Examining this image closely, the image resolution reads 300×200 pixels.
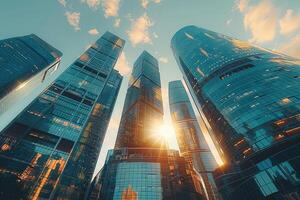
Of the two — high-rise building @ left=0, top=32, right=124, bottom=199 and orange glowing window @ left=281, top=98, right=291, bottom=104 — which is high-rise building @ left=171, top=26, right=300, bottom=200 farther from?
high-rise building @ left=0, top=32, right=124, bottom=199

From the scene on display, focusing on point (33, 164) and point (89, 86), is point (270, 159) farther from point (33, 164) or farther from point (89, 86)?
point (89, 86)

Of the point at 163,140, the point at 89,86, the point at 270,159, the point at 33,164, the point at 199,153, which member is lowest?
the point at 270,159

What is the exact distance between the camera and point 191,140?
5659 inches

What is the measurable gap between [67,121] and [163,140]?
50.7 metres

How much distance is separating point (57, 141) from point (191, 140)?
335ft

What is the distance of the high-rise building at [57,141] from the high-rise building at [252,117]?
2076 inches

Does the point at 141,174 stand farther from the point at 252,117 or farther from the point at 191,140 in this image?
the point at 191,140

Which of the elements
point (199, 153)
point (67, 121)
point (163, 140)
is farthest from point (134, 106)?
point (199, 153)

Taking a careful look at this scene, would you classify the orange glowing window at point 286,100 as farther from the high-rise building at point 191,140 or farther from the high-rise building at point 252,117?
the high-rise building at point 191,140

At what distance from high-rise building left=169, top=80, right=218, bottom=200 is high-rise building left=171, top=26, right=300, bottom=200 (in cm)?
4755

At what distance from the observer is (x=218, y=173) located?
69375 millimetres

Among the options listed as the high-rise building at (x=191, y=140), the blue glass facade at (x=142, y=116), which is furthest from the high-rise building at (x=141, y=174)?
the high-rise building at (x=191, y=140)

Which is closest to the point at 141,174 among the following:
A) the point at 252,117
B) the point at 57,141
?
the point at 57,141

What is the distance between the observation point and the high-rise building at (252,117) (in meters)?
49.2
